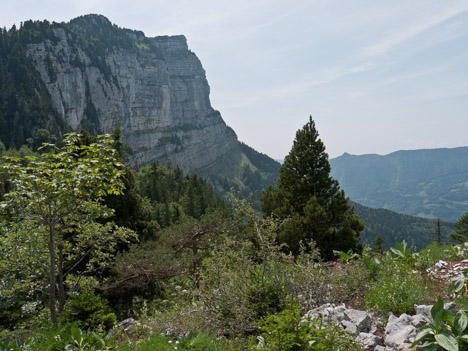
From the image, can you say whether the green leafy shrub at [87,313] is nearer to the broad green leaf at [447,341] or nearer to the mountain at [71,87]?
the broad green leaf at [447,341]

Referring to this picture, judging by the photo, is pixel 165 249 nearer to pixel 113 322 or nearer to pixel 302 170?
pixel 113 322

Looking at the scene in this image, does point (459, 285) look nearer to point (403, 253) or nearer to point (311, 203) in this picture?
point (403, 253)

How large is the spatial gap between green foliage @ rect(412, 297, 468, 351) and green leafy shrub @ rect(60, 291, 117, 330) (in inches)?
288

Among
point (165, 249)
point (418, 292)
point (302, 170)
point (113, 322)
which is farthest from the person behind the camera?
point (302, 170)

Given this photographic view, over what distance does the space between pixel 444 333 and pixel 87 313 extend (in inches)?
324

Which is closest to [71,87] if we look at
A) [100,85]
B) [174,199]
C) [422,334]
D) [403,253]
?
[100,85]

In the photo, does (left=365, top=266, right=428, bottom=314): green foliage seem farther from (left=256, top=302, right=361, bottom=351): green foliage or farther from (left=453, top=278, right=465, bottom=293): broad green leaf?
(left=256, top=302, right=361, bottom=351): green foliage

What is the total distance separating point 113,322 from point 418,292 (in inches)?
292

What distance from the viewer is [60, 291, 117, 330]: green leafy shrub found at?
8.02 meters

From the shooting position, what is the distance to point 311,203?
14.6 metres

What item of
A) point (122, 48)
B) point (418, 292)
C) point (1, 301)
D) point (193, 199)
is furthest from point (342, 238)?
point (122, 48)

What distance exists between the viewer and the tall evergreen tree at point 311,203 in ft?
47.8

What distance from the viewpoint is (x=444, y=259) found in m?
9.16

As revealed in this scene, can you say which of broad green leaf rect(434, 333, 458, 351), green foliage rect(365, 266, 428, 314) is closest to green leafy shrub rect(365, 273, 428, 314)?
green foliage rect(365, 266, 428, 314)
